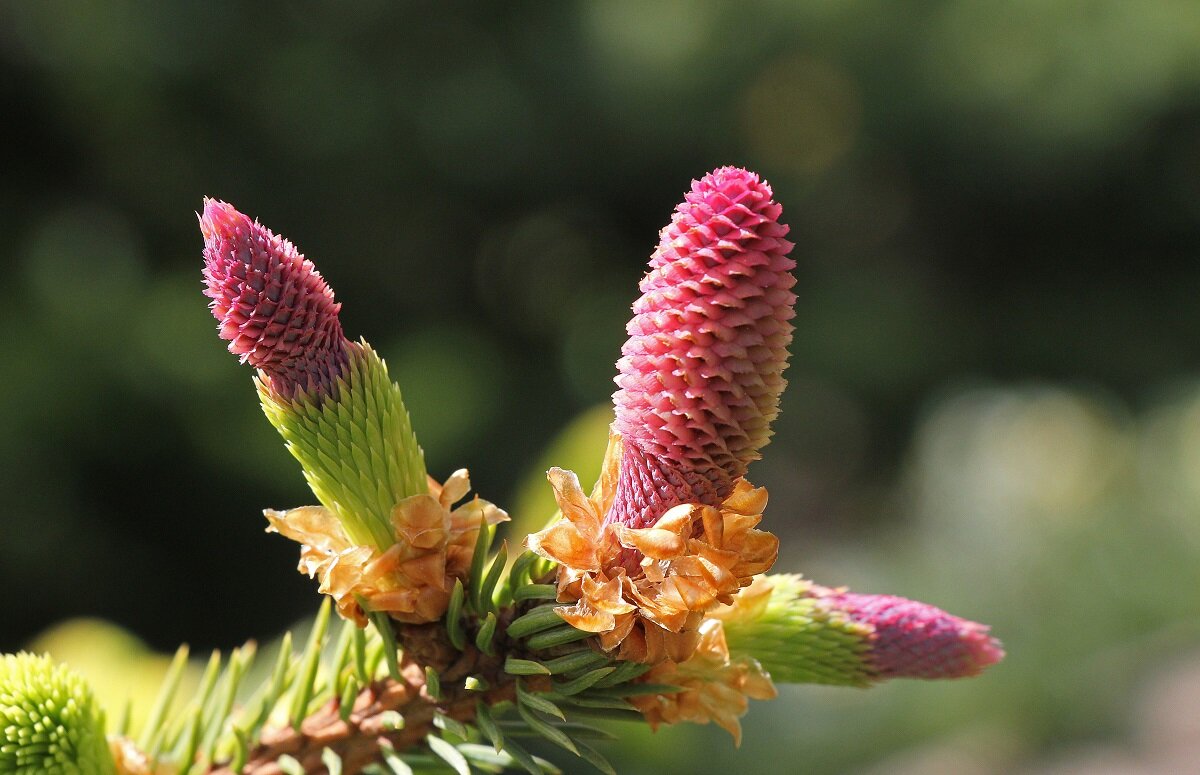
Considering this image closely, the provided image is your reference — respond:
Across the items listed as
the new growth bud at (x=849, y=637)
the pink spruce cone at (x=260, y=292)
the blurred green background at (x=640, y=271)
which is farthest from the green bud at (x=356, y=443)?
the blurred green background at (x=640, y=271)

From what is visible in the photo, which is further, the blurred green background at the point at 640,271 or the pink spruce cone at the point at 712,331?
the blurred green background at the point at 640,271

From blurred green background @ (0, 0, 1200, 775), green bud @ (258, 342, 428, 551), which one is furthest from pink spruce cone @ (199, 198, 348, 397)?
blurred green background @ (0, 0, 1200, 775)

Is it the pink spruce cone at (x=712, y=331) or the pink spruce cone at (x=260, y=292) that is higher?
the pink spruce cone at (x=712, y=331)

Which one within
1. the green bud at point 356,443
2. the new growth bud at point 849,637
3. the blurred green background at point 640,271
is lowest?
the green bud at point 356,443

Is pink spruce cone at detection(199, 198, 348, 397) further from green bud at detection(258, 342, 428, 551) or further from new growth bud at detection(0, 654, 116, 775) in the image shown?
new growth bud at detection(0, 654, 116, 775)

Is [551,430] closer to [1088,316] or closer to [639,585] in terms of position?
[1088,316]

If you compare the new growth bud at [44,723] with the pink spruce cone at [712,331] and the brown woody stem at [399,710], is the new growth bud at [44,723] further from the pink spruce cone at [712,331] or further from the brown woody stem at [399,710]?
the pink spruce cone at [712,331]

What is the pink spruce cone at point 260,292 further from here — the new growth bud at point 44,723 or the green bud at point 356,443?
the new growth bud at point 44,723
